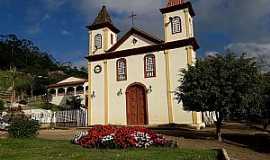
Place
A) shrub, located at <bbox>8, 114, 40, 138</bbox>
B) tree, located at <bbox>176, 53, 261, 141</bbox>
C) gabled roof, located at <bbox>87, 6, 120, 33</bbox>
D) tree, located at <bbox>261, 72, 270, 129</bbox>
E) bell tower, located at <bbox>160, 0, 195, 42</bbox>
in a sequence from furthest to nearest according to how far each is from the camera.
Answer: gabled roof, located at <bbox>87, 6, 120, 33</bbox> < bell tower, located at <bbox>160, 0, 195, 42</bbox> < tree, located at <bbox>261, 72, 270, 129</bbox> < tree, located at <bbox>176, 53, 261, 141</bbox> < shrub, located at <bbox>8, 114, 40, 138</bbox>

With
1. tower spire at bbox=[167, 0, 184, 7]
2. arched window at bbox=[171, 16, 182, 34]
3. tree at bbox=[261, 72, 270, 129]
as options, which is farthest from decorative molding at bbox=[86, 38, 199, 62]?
tree at bbox=[261, 72, 270, 129]

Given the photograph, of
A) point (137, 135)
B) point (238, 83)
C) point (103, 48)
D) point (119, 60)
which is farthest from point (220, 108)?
point (103, 48)

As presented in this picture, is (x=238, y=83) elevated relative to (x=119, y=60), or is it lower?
lower

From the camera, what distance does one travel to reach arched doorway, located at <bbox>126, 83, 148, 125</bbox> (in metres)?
28.1

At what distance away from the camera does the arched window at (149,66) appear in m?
28.1

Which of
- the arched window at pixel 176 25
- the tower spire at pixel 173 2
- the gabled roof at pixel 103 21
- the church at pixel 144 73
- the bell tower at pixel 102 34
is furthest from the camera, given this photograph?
the gabled roof at pixel 103 21

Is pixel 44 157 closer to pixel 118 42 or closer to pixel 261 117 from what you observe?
pixel 261 117

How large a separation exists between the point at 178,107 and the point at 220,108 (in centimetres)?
984

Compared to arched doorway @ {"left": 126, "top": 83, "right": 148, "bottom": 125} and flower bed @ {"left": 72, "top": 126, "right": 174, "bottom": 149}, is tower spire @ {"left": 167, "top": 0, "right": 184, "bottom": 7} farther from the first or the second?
flower bed @ {"left": 72, "top": 126, "right": 174, "bottom": 149}

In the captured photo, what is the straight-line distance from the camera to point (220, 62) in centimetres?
1702

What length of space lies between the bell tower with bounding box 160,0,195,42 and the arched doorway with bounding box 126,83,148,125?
15.3 ft

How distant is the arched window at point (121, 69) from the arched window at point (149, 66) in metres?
1.96

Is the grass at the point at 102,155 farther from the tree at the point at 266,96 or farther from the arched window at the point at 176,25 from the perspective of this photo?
the arched window at the point at 176,25

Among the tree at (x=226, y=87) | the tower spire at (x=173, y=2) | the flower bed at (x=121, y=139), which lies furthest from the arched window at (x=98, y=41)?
the flower bed at (x=121, y=139)
